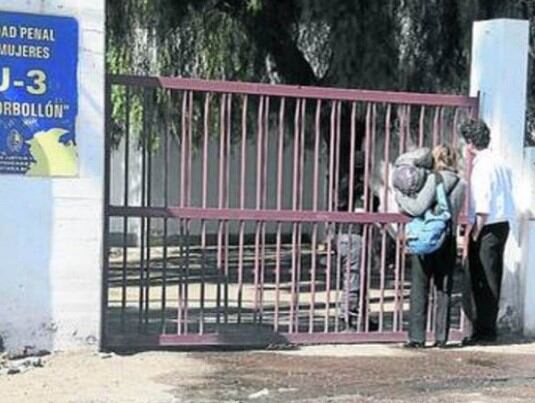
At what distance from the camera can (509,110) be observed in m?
9.79

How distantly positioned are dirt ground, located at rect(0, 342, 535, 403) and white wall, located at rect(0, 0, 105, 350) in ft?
0.97

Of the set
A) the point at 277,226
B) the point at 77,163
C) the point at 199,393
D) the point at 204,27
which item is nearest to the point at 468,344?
the point at 277,226

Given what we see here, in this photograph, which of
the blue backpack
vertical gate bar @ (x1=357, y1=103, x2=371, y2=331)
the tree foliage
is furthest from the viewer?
the tree foliage

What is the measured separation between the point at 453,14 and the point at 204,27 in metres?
4.18

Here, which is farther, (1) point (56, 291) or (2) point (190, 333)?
(2) point (190, 333)

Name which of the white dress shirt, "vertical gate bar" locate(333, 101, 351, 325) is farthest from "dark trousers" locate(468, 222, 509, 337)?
"vertical gate bar" locate(333, 101, 351, 325)

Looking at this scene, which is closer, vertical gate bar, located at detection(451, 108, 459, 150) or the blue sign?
the blue sign

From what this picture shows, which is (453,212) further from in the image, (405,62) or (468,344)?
(405,62)

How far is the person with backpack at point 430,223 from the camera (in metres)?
9.04

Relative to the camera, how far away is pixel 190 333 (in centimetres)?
912

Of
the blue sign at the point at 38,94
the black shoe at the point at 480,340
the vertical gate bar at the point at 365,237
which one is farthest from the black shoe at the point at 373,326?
the blue sign at the point at 38,94

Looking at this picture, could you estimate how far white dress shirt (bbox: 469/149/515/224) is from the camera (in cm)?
933

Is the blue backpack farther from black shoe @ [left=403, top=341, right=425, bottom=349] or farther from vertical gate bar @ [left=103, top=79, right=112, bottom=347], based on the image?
vertical gate bar @ [left=103, top=79, right=112, bottom=347]

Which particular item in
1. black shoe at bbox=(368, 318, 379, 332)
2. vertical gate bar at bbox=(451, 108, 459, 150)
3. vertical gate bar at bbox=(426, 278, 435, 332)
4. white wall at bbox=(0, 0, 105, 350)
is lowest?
black shoe at bbox=(368, 318, 379, 332)
